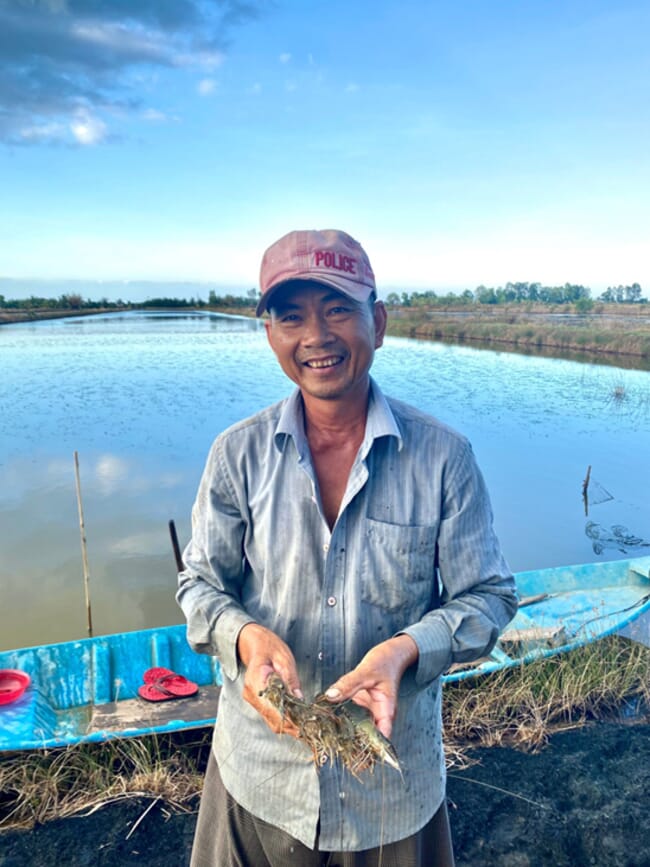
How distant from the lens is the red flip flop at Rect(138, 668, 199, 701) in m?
3.96

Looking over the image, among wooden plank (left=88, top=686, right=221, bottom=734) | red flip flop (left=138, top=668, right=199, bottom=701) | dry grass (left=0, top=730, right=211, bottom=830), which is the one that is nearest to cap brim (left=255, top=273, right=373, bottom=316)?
dry grass (left=0, top=730, right=211, bottom=830)

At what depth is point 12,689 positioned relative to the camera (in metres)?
3.73

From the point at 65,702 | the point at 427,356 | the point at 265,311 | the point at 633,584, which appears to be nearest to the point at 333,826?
the point at 265,311

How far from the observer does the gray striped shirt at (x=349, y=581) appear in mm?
1385

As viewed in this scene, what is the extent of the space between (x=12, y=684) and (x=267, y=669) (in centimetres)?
331

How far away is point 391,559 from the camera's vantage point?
1.39 meters

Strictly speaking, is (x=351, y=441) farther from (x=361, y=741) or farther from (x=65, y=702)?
(x=65, y=702)

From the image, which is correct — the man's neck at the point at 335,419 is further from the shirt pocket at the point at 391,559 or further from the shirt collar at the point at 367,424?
the shirt pocket at the point at 391,559

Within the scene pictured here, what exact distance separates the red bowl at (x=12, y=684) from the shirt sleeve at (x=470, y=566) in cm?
332

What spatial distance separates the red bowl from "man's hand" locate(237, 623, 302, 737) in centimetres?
309

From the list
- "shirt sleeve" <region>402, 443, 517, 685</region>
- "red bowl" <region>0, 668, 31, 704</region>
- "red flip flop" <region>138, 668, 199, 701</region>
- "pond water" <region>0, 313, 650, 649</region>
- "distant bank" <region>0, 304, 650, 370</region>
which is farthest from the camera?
"distant bank" <region>0, 304, 650, 370</region>

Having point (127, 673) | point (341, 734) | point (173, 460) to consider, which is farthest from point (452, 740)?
point (173, 460)

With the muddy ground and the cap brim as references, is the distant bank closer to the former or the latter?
the muddy ground

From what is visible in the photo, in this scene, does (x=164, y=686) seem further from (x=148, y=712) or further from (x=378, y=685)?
(x=378, y=685)
